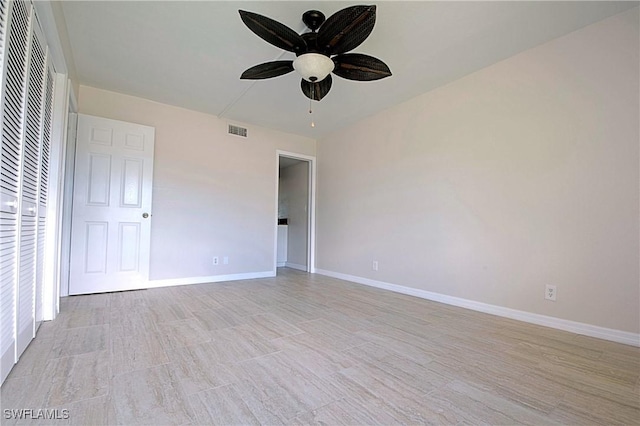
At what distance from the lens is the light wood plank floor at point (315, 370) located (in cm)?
128

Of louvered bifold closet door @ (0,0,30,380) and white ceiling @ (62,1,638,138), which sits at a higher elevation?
white ceiling @ (62,1,638,138)

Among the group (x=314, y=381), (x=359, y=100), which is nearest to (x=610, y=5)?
(x=359, y=100)

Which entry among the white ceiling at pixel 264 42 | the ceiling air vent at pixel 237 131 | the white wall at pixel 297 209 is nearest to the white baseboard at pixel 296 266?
the white wall at pixel 297 209

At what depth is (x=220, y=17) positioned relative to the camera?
7.33 feet

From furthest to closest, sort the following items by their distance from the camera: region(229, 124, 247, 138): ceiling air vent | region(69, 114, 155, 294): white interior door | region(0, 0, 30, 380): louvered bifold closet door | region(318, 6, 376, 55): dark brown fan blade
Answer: region(229, 124, 247, 138): ceiling air vent, region(69, 114, 155, 294): white interior door, region(318, 6, 376, 55): dark brown fan blade, region(0, 0, 30, 380): louvered bifold closet door

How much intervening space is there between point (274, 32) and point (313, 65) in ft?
1.06

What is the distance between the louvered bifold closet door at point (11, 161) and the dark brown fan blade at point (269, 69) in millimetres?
1247

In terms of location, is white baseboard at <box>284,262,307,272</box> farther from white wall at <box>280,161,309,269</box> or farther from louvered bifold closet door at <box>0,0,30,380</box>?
louvered bifold closet door at <box>0,0,30,380</box>

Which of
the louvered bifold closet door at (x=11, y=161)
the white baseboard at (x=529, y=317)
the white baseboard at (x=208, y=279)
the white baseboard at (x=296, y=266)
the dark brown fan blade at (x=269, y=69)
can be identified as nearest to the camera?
the louvered bifold closet door at (x=11, y=161)

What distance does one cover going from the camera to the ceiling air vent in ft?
14.3

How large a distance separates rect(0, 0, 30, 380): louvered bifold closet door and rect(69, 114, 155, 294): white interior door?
1864 millimetres

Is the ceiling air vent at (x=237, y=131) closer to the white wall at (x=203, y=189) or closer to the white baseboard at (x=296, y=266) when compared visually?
the white wall at (x=203, y=189)

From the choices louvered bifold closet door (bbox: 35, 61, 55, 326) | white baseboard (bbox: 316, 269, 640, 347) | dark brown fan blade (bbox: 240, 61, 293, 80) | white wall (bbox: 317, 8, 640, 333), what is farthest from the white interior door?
white baseboard (bbox: 316, 269, 640, 347)

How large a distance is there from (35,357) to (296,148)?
13.3 feet
